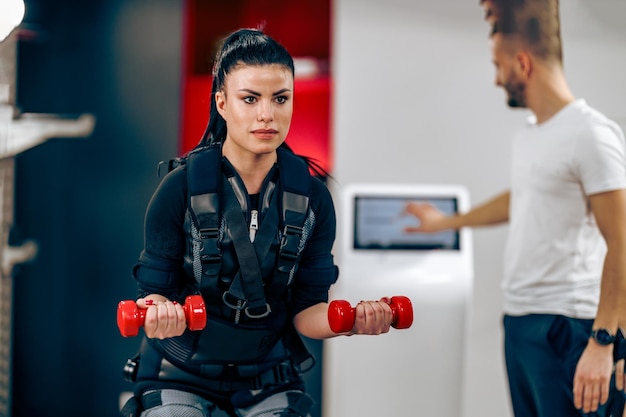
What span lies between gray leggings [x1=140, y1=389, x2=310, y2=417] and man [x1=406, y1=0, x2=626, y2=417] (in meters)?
0.72

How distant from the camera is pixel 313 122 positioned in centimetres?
140

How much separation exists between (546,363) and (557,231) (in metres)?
0.30

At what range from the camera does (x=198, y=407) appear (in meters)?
1.07

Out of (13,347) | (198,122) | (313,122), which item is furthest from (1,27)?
(13,347)

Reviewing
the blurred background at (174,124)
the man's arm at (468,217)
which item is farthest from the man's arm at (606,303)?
the man's arm at (468,217)


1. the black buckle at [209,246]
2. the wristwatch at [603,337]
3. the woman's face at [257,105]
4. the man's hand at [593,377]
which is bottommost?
the man's hand at [593,377]

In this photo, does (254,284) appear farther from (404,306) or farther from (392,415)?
(392,415)

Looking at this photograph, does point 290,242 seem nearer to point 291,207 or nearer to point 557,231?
point 291,207

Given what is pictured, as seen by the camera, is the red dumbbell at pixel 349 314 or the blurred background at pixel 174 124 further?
the blurred background at pixel 174 124

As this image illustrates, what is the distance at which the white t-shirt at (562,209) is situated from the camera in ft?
4.91

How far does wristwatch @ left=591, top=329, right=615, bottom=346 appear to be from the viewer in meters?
1.44

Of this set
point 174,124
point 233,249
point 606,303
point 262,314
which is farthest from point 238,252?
point 606,303

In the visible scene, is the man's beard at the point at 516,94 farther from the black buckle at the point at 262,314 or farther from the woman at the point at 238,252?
the black buckle at the point at 262,314

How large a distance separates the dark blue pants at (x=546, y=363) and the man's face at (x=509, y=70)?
0.52m
